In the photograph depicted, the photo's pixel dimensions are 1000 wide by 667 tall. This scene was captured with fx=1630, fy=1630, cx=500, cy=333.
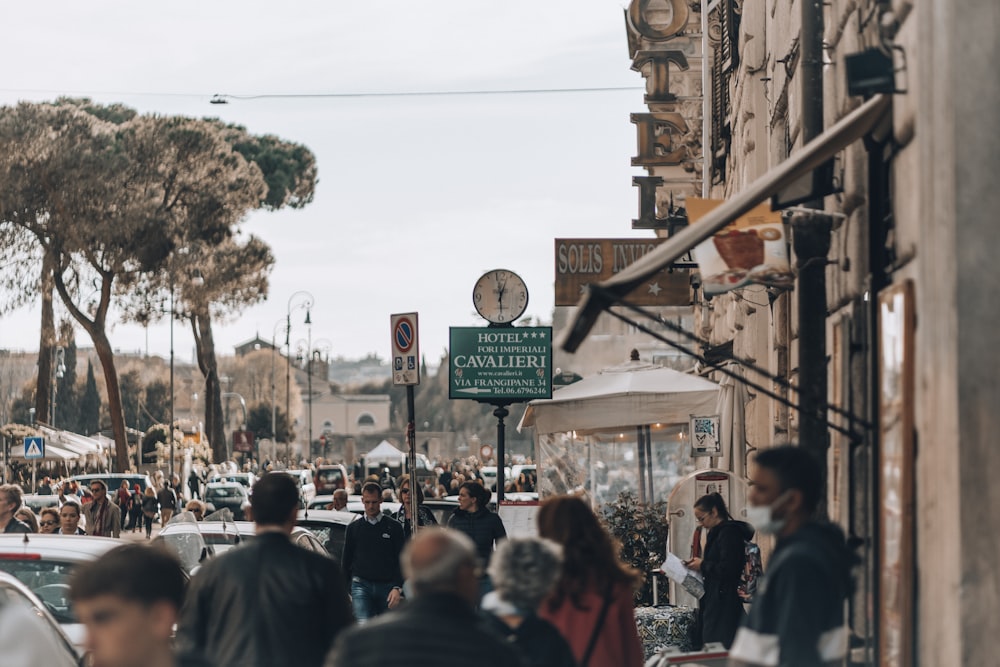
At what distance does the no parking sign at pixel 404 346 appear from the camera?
590 inches

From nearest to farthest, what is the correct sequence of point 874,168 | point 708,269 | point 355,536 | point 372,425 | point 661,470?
1. point 874,168
2. point 708,269
3. point 355,536
4. point 661,470
5. point 372,425

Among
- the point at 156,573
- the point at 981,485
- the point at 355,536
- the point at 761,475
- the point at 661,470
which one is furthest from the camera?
the point at 661,470

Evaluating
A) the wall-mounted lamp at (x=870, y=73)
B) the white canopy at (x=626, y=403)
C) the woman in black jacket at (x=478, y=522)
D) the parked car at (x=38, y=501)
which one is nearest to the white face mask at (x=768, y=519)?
the wall-mounted lamp at (x=870, y=73)

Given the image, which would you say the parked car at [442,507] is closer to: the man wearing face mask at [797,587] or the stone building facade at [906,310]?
the stone building facade at [906,310]

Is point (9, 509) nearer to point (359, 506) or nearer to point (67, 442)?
point (359, 506)

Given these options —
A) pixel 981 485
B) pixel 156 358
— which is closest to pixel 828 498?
pixel 981 485

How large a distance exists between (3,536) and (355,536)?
164 inches

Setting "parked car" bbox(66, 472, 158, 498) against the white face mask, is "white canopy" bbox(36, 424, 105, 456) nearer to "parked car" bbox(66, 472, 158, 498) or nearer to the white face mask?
"parked car" bbox(66, 472, 158, 498)

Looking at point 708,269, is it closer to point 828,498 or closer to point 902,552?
point 828,498

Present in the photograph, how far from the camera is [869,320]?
8.54m

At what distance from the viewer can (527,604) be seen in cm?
533

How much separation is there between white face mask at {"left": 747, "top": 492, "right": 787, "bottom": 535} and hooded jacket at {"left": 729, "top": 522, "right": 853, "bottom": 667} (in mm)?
147

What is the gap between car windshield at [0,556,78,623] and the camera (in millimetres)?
9516

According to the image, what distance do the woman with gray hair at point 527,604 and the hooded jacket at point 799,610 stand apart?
0.63 m
